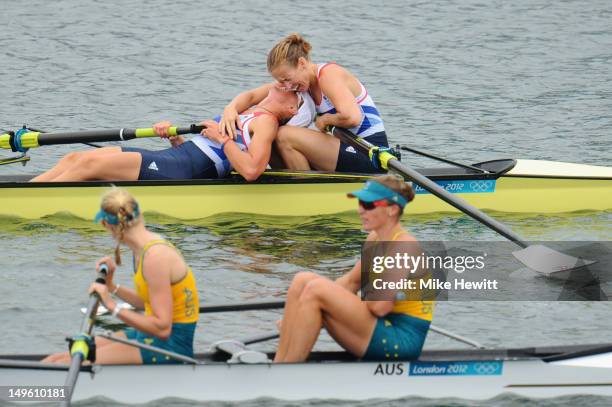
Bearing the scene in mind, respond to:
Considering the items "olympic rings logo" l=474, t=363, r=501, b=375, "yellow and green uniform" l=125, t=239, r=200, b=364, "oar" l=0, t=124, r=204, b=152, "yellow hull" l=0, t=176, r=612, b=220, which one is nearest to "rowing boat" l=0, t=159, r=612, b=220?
"yellow hull" l=0, t=176, r=612, b=220

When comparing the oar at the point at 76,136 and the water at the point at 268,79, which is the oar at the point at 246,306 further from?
the oar at the point at 76,136

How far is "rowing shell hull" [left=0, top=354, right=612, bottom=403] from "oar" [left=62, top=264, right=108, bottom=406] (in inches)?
10.6

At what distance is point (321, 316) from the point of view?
8625 millimetres

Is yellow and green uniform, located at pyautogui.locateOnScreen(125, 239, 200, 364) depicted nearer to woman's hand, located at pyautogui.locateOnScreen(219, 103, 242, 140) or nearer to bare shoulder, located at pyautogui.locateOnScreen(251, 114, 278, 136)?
bare shoulder, located at pyautogui.locateOnScreen(251, 114, 278, 136)

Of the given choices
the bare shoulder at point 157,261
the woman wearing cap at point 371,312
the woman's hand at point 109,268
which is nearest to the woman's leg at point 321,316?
the woman wearing cap at point 371,312

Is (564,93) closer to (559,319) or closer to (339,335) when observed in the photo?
(559,319)

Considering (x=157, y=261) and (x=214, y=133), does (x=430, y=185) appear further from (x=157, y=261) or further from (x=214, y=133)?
(x=157, y=261)

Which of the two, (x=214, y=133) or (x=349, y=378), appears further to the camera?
(x=214, y=133)

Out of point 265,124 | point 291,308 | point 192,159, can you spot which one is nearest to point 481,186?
point 265,124

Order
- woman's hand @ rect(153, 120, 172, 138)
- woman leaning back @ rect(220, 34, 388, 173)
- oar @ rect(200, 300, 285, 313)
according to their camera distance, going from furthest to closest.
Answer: woman's hand @ rect(153, 120, 172, 138), woman leaning back @ rect(220, 34, 388, 173), oar @ rect(200, 300, 285, 313)

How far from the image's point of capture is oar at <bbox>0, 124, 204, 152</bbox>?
504 inches

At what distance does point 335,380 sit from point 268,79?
1309cm

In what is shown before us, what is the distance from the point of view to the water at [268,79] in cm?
1125

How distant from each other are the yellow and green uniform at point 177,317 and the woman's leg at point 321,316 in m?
0.66
